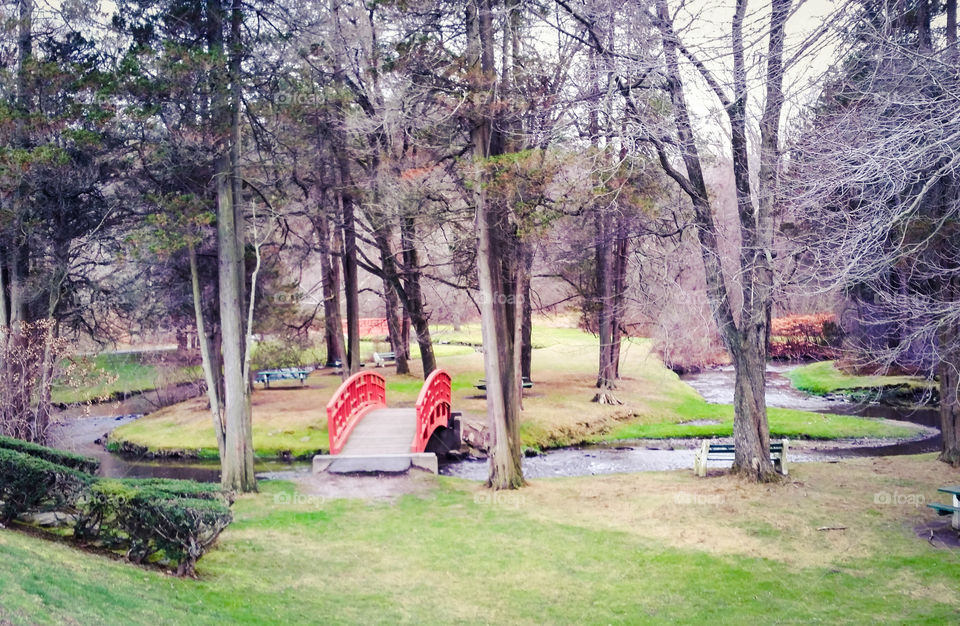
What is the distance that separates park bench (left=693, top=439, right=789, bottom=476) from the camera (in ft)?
44.1

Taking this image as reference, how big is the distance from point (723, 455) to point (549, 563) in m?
5.92

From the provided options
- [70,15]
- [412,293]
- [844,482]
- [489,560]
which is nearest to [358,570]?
[489,560]

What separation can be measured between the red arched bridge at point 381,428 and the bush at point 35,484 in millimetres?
6976

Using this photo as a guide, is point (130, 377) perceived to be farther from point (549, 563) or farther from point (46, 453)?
point (549, 563)

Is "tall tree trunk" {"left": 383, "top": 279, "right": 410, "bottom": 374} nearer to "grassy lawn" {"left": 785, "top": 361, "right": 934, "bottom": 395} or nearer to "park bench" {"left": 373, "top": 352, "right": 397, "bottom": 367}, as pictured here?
"park bench" {"left": 373, "top": 352, "right": 397, "bottom": 367}

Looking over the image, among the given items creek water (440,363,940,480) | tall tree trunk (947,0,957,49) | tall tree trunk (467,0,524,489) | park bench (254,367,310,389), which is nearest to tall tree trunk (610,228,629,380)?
creek water (440,363,940,480)

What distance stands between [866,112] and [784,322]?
3326cm

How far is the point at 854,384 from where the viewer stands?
29.7 metres

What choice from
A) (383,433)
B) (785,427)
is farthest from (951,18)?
(383,433)

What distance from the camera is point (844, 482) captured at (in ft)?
43.0

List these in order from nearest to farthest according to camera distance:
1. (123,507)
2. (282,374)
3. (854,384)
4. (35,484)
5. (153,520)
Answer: (153,520) → (123,507) → (35,484) → (282,374) → (854,384)

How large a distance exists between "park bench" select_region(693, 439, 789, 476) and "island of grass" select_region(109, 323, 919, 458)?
6.80 m

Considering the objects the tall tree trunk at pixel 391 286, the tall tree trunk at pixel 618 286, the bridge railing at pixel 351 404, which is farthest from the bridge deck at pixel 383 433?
the tall tree trunk at pixel 618 286

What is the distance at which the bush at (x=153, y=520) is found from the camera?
26.2 ft
